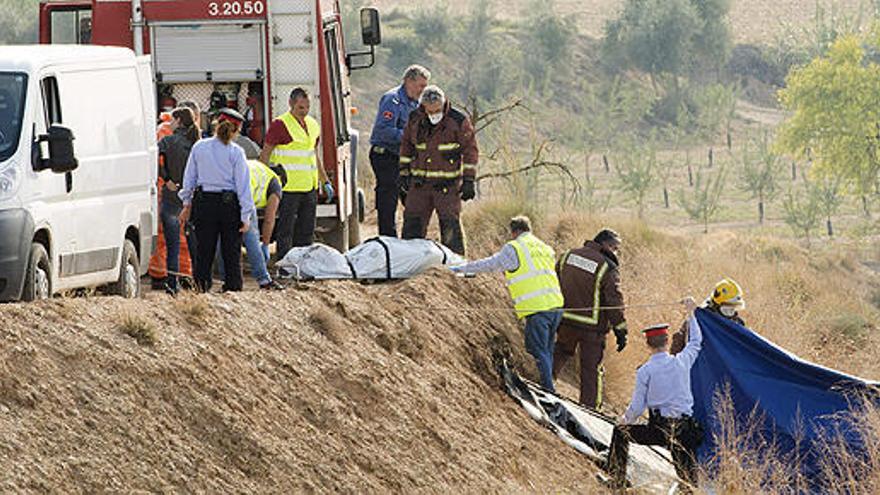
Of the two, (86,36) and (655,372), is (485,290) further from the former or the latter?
(86,36)

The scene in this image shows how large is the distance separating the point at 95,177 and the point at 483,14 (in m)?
73.2

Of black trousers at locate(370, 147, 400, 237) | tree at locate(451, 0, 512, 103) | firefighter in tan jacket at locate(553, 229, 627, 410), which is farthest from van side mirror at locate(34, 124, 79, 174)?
tree at locate(451, 0, 512, 103)

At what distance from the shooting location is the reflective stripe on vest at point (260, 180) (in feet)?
47.4

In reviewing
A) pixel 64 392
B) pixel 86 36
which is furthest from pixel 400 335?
pixel 86 36

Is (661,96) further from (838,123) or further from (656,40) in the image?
(838,123)

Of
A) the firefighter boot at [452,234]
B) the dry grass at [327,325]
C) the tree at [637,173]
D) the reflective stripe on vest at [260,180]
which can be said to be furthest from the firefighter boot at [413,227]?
the tree at [637,173]

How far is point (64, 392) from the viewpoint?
9.20 m

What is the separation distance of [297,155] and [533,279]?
2.23 meters

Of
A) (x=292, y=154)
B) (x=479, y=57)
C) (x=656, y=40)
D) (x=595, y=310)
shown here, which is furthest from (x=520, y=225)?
(x=656, y=40)

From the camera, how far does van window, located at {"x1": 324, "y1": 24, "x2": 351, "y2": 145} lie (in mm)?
17812

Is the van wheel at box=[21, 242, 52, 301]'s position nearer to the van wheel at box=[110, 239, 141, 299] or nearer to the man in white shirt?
the van wheel at box=[110, 239, 141, 299]

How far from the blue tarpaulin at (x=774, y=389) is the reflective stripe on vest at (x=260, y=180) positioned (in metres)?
3.83

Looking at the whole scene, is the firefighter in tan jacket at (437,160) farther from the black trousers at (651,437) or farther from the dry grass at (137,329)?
the dry grass at (137,329)

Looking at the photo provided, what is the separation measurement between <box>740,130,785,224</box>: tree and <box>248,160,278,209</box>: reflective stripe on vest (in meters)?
50.8
